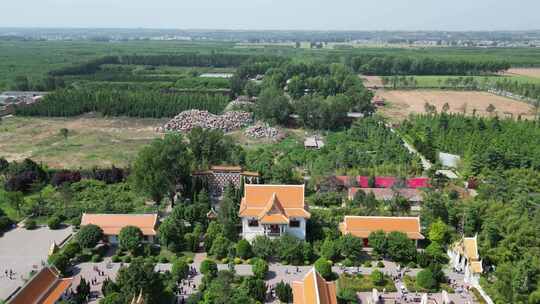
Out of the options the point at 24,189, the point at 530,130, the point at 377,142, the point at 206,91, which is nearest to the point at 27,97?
the point at 206,91

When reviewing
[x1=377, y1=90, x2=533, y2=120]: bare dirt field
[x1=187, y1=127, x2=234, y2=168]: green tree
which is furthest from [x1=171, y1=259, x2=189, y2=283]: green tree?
[x1=377, y1=90, x2=533, y2=120]: bare dirt field

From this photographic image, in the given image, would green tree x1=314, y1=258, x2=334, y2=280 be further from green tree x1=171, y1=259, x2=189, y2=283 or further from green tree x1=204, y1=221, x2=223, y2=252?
green tree x1=171, y1=259, x2=189, y2=283

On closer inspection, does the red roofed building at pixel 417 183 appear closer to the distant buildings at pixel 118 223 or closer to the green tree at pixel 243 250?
the green tree at pixel 243 250

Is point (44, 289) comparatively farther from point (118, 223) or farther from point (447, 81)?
point (447, 81)

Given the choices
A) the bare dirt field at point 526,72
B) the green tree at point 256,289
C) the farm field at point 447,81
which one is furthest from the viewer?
the bare dirt field at point 526,72

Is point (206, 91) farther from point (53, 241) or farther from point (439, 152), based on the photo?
point (53, 241)

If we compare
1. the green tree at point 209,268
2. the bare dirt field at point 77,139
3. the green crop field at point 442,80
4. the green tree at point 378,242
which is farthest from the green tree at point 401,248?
the green crop field at point 442,80
